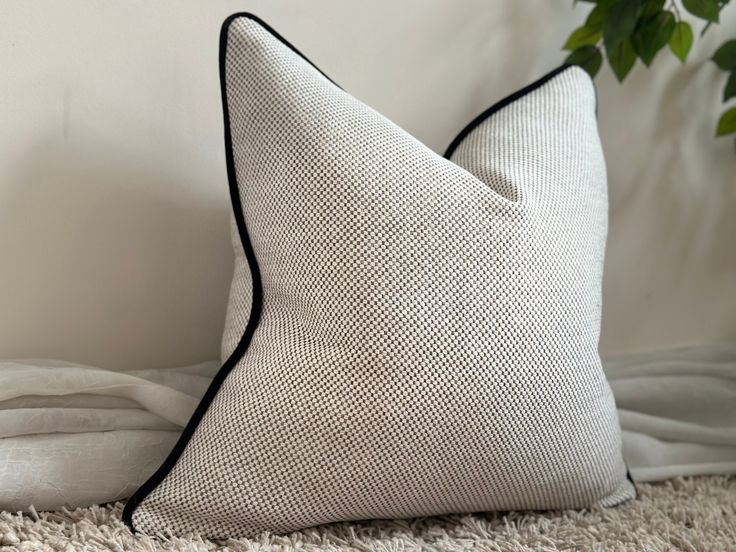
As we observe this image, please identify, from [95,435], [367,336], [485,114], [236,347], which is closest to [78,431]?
[95,435]

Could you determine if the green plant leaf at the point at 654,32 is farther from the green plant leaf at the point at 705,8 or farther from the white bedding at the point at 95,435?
the white bedding at the point at 95,435

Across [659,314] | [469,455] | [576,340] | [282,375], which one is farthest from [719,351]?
[282,375]

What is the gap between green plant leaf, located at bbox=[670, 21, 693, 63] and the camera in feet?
3.26

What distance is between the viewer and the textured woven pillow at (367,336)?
2.29 ft

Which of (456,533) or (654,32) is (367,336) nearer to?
(456,533)

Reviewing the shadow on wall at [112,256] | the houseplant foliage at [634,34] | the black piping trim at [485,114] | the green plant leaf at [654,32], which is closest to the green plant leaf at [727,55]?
the houseplant foliage at [634,34]

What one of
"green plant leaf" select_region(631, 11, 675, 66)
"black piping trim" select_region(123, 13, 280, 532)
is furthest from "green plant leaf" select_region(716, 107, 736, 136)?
"black piping trim" select_region(123, 13, 280, 532)

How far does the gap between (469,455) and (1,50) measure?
0.63m

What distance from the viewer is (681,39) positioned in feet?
3.27

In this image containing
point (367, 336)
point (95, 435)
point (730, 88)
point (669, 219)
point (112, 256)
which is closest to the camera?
point (367, 336)

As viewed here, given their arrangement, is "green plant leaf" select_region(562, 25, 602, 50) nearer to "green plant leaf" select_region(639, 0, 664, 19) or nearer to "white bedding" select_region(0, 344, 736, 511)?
"green plant leaf" select_region(639, 0, 664, 19)

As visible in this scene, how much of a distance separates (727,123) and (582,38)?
9.8 inches

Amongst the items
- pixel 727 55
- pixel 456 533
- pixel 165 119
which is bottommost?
pixel 456 533

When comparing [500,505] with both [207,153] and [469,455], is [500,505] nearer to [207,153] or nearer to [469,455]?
[469,455]
